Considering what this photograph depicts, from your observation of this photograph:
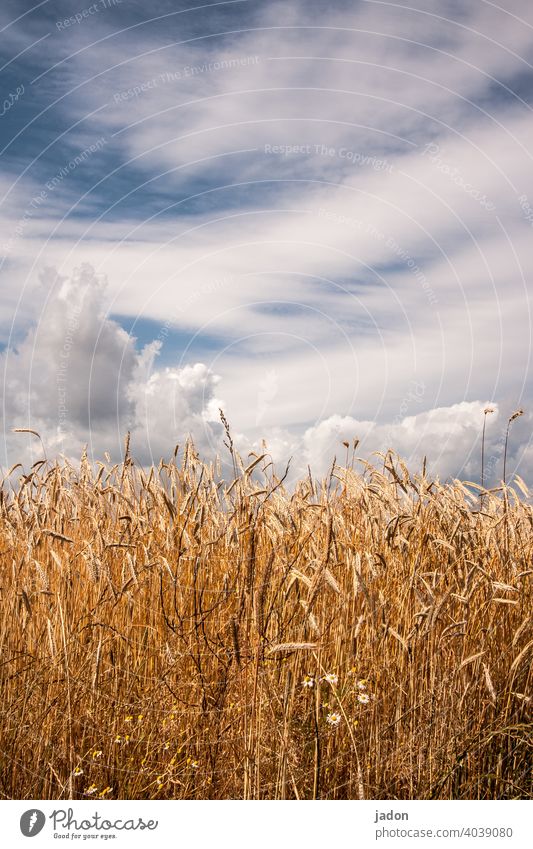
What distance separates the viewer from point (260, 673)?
8.68ft

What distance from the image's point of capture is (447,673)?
304cm

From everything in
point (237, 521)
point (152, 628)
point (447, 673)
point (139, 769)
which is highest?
point (237, 521)

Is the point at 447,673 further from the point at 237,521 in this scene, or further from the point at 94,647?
the point at 94,647

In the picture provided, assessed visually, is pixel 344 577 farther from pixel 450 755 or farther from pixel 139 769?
pixel 139 769

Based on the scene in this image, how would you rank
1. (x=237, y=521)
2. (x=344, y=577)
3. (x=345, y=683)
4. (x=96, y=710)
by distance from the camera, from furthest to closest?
1. (x=344, y=577)
2. (x=237, y=521)
3. (x=345, y=683)
4. (x=96, y=710)

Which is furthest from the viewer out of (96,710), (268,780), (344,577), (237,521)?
(344,577)

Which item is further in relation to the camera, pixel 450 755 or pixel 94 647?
pixel 94 647

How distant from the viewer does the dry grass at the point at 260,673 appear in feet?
8.98

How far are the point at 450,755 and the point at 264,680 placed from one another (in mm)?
869

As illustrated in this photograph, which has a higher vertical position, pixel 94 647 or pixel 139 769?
pixel 94 647

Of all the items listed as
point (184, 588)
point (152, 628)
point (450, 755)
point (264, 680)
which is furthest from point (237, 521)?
point (450, 755)

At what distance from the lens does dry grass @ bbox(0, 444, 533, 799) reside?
2738 mm

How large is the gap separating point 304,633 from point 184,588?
2.89 ft

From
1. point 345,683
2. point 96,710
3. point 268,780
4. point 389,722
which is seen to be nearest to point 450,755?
point 389,722
